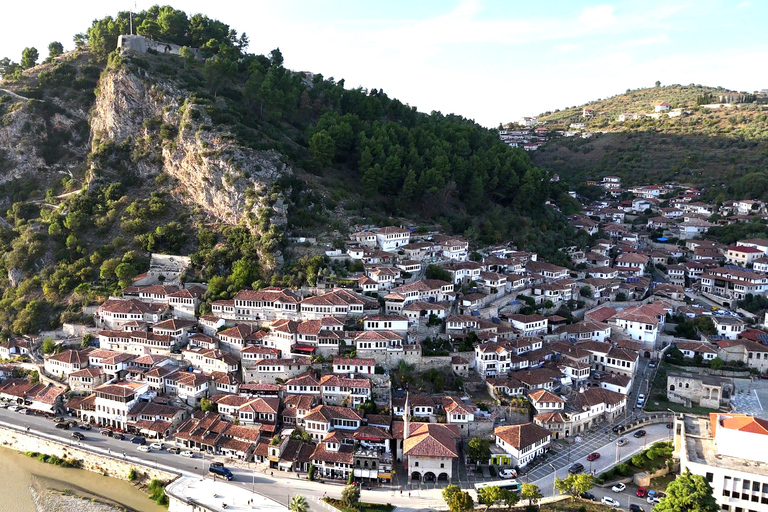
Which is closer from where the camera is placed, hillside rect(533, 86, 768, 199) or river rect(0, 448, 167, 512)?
river rect(0, 448, 167, 512)

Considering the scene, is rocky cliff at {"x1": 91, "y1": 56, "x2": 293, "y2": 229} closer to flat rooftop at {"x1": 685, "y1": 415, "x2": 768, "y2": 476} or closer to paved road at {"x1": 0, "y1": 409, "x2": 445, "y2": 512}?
paved road at {"x1": 0, "y1": 409, "x2": 445, "y2": 512}

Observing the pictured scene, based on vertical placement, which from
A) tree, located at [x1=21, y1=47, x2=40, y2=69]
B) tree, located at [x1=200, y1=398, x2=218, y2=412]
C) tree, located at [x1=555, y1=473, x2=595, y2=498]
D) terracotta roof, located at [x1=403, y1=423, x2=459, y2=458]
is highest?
tree, located at [x1=21, y1=47, x2=40, y2=69]

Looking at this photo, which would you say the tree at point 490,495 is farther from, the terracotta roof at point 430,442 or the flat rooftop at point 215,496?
the flat rooftop at point 215,496

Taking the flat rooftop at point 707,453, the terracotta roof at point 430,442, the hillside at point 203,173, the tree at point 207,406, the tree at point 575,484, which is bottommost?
the tree at point 575,484

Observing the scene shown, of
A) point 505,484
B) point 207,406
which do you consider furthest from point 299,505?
point 207,406

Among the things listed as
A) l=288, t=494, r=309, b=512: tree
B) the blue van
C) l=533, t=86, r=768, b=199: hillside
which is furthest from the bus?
l=533, t=86, r=768, b=199: hillside

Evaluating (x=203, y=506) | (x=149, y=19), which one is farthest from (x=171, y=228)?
(x=149, y=19)

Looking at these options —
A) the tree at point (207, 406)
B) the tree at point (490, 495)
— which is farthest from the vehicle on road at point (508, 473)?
the tree at point (207, 406)
